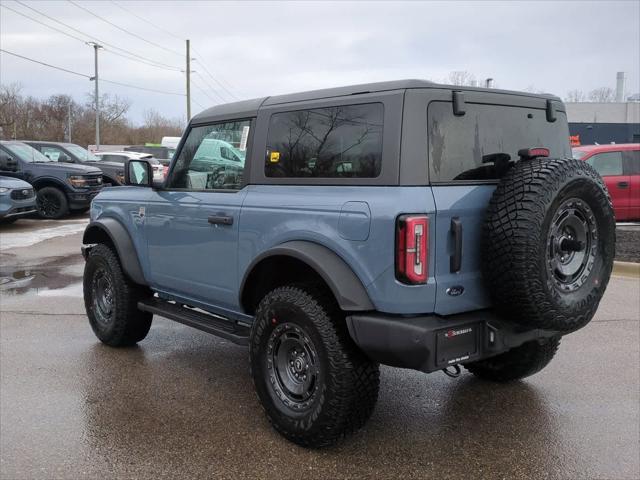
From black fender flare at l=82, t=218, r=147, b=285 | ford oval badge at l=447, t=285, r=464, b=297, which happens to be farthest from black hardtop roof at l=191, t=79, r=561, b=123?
black fender flare at l=82, t=218, r=147, b=285

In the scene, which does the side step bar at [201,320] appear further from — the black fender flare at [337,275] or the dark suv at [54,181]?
the dark suv at [54,181]

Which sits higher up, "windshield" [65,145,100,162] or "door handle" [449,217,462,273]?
"windshield" [65,145,100,162]

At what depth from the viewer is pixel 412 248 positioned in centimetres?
291

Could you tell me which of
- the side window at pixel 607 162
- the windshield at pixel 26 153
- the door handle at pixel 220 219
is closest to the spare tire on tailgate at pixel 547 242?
the door handle at pixel 220 219

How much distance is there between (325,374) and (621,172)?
9.56 m

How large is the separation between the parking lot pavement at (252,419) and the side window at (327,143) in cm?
157

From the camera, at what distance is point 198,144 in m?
4.50

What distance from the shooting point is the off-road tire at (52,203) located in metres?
15.3

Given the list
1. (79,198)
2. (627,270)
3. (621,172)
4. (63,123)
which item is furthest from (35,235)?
(63,123)

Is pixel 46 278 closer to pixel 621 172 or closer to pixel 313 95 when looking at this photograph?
pixel 313 95

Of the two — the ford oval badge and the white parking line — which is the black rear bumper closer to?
the ford oval badge

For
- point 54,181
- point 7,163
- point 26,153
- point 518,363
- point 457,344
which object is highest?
point 26,153

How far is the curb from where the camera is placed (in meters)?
8.43

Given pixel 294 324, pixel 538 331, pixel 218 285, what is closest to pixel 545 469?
pixel 538 331
